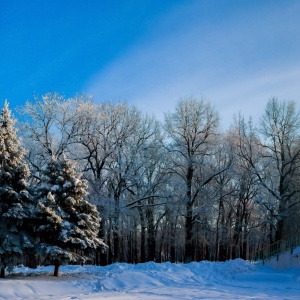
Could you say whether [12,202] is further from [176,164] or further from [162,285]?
[176,164]

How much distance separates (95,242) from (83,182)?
2954 millimetres

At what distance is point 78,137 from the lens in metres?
29.2

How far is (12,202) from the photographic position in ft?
52.1

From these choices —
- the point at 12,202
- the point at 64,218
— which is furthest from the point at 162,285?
the point at 12,202

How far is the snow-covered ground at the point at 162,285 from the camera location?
12305 millimetres

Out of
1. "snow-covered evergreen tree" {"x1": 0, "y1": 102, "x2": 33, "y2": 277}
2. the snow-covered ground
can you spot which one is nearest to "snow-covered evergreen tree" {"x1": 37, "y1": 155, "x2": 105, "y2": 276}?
"snow-covered evergreen tree" {"x1": 0, "y1": 102, "x2": 33, "y2": 277}

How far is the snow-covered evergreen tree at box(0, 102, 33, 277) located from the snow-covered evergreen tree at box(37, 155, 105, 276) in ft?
2.38

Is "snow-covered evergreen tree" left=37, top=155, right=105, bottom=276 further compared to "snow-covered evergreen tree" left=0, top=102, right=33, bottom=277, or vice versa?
"snow-covered evergreen tree" left=37, top=155, right=105, bottom=276

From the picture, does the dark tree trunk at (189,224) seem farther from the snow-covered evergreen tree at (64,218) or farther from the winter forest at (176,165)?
the snow-covered evergreen tree at (64,218)

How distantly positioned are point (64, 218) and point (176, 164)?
1523 cm

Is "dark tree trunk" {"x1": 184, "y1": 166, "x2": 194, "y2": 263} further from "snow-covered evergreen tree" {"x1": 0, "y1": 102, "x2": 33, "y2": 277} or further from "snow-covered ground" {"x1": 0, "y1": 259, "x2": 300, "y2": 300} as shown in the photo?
"snow-covered evergreen tree" {"x1": 0, "y1": 102, "x2": 33, "y2": 277}

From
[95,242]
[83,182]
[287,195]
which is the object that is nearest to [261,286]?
[95,242]

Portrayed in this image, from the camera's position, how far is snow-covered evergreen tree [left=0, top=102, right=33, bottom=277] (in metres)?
14.8

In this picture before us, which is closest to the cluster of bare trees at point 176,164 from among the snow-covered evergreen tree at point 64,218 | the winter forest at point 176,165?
the winter forest at point 176,165
